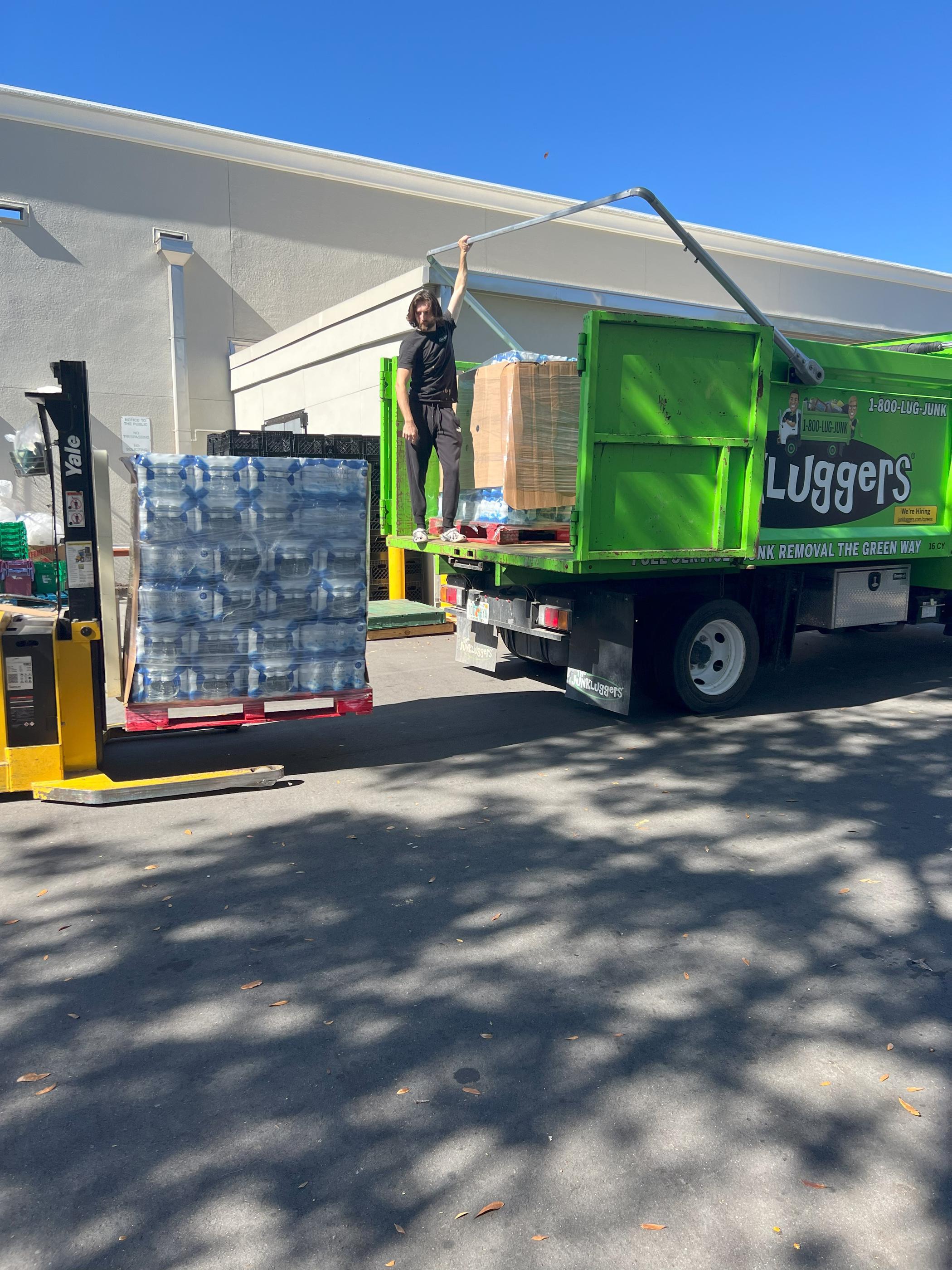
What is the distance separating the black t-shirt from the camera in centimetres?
730

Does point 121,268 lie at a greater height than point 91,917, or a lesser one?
greater

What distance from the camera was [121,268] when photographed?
55.7 ft

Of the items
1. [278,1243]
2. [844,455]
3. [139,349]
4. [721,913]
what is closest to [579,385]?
[844,455]

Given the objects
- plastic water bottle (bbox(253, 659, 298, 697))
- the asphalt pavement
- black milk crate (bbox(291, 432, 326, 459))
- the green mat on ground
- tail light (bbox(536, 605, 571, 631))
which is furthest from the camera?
black milk crate (bbox(291, 432, 326, 459))

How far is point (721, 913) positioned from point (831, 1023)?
837 millimetres

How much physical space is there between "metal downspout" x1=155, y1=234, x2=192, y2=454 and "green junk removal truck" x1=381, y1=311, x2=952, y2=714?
34.3ft

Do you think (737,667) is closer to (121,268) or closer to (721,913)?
(721,913)

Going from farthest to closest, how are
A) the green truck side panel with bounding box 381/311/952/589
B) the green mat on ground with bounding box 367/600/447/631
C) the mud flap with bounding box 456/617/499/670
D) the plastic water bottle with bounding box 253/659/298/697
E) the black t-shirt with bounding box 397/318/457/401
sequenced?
1. the green mat on ground with bounding box 367/600/447/631
2. the mud flap with bounding box 456/617/499/670
3. the black t-shirt with bounding box 397/318/457/401
4. the green truck side panel with bounding box 381/311/952/589
5. the plastic water bottle with bounding box 253/659/298/697

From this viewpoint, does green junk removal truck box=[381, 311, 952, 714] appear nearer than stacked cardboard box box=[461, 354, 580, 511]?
Yes

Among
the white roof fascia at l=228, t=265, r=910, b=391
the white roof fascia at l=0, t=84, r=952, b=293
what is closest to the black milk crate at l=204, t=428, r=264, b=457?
the white roof fascia at l=228, t=265, r=910, b=391

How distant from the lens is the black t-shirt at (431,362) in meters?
7.30

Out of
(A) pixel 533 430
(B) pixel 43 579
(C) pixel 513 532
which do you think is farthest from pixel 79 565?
(B) pixel 43 579

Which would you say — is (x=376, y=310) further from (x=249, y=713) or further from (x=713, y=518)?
(x=249, y=713)

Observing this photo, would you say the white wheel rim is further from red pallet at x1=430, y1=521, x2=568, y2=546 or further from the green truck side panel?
red pallet at x1=430, y1=521, x2=568, y2=546
